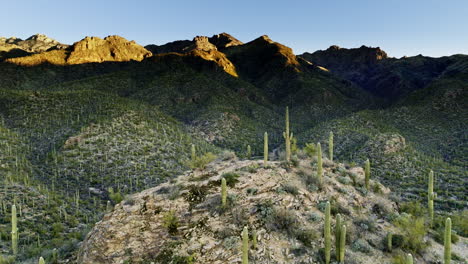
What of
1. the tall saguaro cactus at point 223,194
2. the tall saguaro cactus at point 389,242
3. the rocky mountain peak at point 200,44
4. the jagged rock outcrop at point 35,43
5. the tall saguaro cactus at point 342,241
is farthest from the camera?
the rocky mountain peak at point 200,44

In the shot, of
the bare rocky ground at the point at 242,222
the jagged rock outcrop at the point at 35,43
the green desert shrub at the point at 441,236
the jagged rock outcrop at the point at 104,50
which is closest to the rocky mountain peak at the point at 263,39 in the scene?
the jagged rock outcrop at the point at 104,50

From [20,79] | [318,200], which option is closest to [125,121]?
[318,200]

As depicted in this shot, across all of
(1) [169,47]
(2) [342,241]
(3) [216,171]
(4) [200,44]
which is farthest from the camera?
(1) [169,47]

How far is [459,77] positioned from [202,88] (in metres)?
57.3

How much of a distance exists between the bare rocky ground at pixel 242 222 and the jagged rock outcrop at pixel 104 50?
255 feet

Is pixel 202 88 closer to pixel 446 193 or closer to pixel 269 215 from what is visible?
pixel 446 193

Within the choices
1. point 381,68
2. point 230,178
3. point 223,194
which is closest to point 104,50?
point 230,178

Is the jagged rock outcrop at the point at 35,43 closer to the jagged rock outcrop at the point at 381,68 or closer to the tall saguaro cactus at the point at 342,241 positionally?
the jagged rock outcrop at the point at 381,68

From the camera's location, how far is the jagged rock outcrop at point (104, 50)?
76.9 meters

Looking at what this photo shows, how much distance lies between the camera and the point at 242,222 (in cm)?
1032

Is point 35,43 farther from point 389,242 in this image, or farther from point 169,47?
point 389,242

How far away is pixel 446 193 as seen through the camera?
77.4ft

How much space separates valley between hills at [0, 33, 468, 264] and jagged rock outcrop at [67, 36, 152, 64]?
13.7ft

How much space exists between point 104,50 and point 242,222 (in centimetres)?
9001
